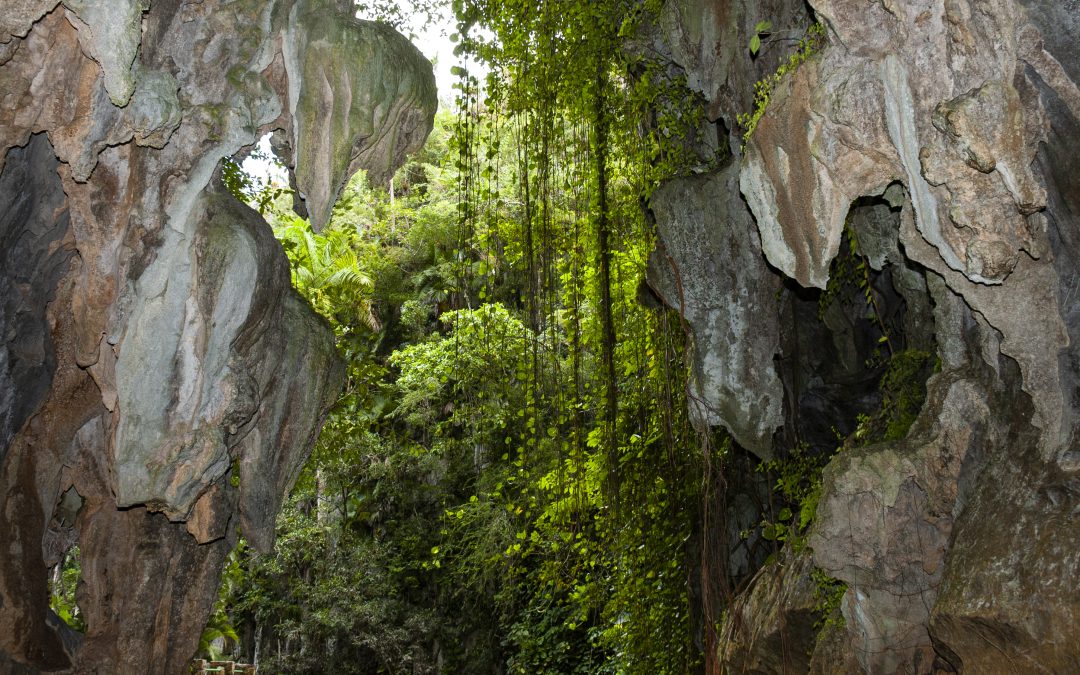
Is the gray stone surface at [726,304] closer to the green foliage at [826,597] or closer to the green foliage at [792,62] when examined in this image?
the green foliage at [826,597]

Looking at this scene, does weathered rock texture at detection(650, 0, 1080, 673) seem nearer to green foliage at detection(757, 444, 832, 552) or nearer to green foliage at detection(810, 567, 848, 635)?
green foliage at detection(810, 567, 848, 635)

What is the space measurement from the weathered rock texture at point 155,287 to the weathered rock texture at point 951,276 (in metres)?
2.81

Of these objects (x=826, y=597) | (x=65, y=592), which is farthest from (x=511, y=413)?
(x=826, y=597)

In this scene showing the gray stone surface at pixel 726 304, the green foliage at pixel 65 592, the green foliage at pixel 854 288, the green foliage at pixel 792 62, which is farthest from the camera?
the green foliage at pixel 65 592

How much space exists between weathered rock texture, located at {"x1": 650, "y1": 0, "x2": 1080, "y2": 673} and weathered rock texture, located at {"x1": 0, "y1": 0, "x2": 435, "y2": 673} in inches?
110

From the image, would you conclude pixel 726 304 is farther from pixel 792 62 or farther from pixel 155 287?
pixel 155 287

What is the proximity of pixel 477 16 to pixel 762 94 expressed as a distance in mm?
3352

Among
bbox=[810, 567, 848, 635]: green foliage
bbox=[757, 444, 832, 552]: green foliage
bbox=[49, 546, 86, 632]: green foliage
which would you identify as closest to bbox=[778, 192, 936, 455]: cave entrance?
bbox=[757, 444, 832, 552]: green foliage

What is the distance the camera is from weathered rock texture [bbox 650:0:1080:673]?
445 cm

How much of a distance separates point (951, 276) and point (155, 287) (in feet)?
14.8

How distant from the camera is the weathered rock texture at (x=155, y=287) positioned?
5.61 metres

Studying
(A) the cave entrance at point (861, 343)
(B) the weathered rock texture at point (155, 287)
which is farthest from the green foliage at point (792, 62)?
(B) the weathered rock texture at point (155, 287)

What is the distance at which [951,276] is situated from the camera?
5059 mm

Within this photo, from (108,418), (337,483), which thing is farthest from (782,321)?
(337,483)
